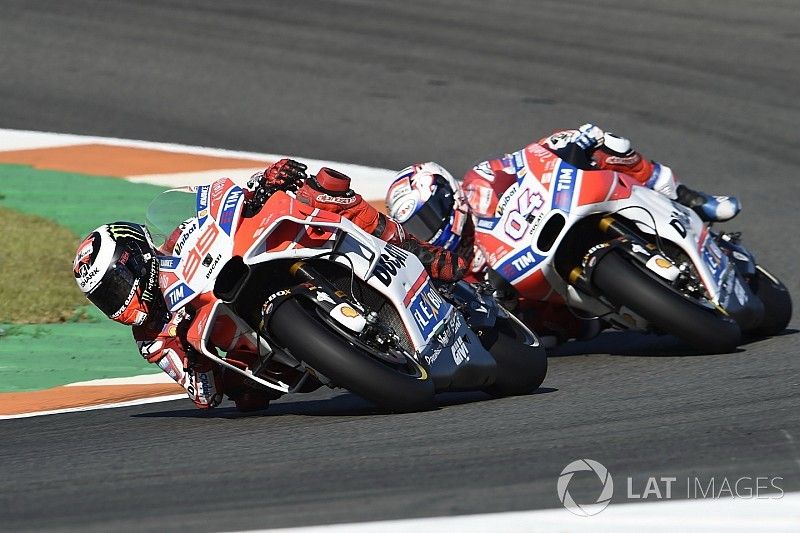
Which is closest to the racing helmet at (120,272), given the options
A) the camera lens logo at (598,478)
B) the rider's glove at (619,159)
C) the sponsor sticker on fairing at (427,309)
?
the sponsor sticker on fairing at (427,309)

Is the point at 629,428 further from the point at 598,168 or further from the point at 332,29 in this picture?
the point at 332,29

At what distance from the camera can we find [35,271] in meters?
9.58

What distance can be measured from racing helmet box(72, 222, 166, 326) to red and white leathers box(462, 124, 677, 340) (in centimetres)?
206

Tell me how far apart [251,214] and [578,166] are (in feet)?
7.41

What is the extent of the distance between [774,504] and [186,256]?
3081 mm

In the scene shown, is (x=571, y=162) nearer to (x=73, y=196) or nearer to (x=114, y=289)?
(x=114, y=289)

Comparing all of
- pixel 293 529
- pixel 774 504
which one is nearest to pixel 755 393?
pixel 774 504

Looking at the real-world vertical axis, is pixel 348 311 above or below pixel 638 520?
below

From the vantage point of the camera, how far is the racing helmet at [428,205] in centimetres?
730

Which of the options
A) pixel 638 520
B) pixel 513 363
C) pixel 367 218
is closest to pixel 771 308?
pixel 513 363

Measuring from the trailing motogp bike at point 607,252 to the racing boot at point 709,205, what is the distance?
430mm

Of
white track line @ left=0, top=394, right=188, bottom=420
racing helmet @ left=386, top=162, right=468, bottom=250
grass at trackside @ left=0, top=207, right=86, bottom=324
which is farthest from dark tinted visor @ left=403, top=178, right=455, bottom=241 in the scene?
grass at trackside @ left=0, top=207, right=86, bottom=324

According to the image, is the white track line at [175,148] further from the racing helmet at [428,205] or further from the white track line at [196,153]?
the racing helmet at [428,205]

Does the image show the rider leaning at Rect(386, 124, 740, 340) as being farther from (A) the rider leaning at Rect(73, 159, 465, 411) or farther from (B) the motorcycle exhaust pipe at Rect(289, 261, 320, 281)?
(B) the motorcycle exhaust pipe at Rect(289, 261, 320, 281)
